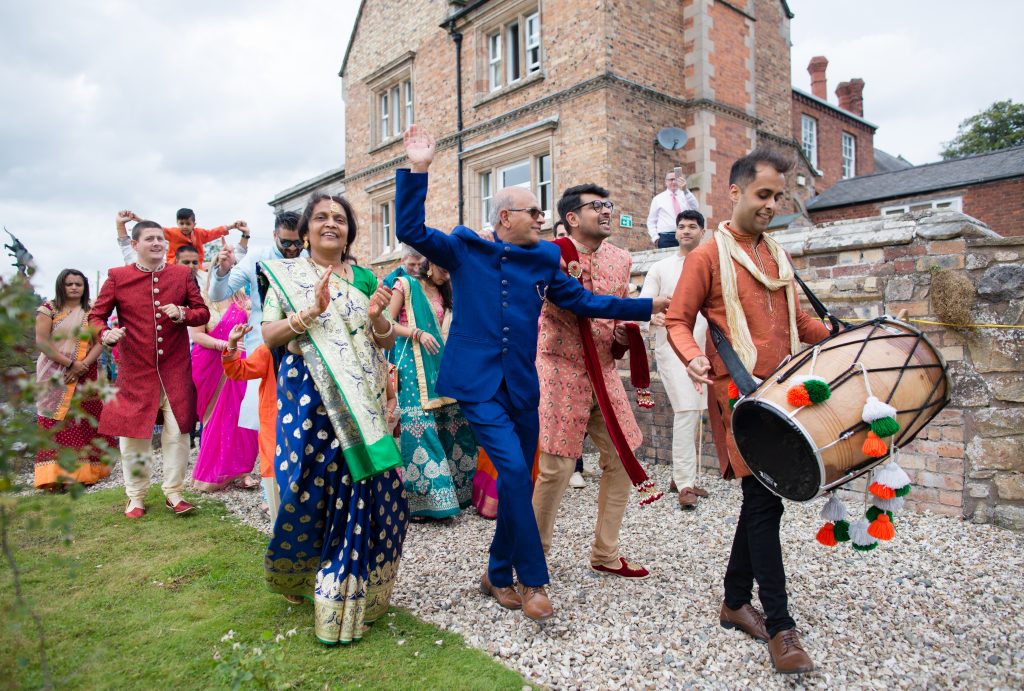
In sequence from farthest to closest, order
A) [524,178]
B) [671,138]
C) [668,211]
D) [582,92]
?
[524,178], [671,138], [582,92], [668,211]

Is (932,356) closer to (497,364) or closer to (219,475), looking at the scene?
(497,364)

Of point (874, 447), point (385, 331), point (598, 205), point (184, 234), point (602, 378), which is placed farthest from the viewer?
point (184, 234)

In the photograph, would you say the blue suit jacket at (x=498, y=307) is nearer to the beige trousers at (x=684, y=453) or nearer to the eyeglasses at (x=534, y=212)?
the eyeglasses at (x=534, y=212)

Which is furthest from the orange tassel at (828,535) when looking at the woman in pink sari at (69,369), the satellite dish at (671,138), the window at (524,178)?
the satellite dish at (671,138)

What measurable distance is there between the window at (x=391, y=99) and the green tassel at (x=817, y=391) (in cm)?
1750

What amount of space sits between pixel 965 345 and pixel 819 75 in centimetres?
2579

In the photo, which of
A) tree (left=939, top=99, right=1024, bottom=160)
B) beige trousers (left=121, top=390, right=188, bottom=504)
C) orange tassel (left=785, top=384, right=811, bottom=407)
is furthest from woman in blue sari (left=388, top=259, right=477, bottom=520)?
tree (left=939, top=99, right=1024, bottom=160)

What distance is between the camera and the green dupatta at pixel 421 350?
17.4ft

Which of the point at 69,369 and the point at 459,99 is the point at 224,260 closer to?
the point at 69,369

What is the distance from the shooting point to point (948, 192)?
61.1 ft

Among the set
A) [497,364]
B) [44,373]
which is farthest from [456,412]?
[44,373]

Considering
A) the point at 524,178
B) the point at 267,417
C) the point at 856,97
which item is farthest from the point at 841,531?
the point at 856,97

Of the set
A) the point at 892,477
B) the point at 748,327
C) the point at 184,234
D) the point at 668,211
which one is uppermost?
the point at 668,211

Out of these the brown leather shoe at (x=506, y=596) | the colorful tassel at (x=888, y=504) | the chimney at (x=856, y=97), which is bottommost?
the brown leather shoe at (x=506, y=596)
